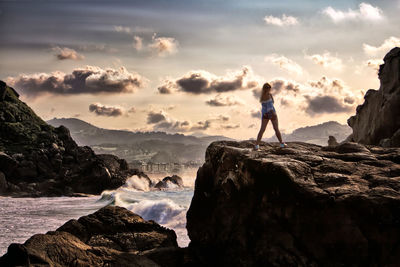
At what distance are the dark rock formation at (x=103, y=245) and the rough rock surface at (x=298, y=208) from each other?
1.12m

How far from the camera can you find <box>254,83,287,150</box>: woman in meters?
11.1

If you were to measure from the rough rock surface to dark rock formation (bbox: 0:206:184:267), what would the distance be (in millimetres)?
1117

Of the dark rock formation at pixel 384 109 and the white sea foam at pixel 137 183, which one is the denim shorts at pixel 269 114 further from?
the white sea foam at pixel 137 183

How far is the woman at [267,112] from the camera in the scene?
11.1 meters

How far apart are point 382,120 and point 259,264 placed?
1001 inches

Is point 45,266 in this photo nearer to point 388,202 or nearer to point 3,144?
point 388,202

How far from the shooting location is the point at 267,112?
11242mm

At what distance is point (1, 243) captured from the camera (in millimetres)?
17969

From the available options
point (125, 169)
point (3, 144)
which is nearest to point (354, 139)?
point (125, 169)

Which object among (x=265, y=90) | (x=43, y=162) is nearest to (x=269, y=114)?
(x=265, y=90)

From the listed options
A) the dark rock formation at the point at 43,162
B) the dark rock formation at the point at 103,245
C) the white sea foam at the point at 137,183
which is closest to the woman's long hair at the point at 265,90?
the dark rock formation at the point at 103,245

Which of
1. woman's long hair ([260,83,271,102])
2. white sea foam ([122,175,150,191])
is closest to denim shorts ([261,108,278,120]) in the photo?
woman's long hair ([260,83,271,102])

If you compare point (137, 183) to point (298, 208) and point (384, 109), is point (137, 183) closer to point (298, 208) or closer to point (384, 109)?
point (384, 109)

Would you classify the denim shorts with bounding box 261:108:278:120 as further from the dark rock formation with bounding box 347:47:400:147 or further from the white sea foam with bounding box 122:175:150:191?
the white sea foam with bounding box 122:175:150:191
